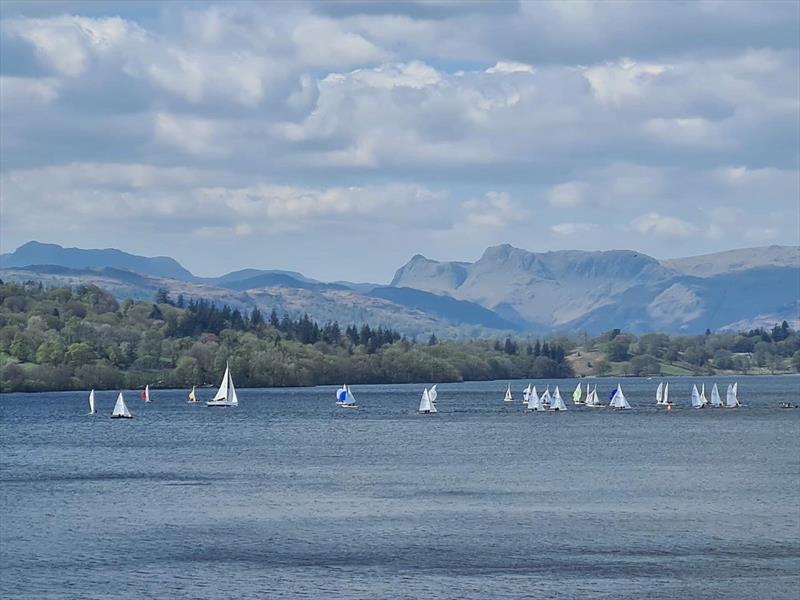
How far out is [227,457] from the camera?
138 m

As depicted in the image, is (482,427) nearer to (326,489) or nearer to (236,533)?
(326,489)

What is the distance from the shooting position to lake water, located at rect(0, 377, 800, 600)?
217 feet

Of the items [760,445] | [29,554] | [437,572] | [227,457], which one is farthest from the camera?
[760,445]

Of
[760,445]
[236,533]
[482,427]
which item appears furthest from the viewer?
[482,427]

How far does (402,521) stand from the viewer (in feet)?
280

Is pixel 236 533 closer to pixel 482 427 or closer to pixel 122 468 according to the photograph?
pixel 122 468

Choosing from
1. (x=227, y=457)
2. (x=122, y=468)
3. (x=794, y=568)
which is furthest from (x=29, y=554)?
(x=227, y=457)

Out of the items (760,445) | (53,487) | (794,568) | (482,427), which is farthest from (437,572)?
(482,427)

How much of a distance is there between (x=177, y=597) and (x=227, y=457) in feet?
245

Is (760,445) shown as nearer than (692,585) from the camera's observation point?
No

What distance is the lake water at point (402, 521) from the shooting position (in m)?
66.2

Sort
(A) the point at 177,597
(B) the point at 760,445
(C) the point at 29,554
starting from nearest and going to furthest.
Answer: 1. (A) the point at 177,597
2. (C) the point at 29,554
3. (B) the point at 760,445

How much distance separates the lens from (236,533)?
8119 centimetres

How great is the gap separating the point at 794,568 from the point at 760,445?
3383 inches
